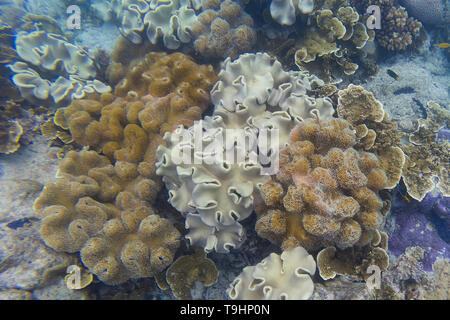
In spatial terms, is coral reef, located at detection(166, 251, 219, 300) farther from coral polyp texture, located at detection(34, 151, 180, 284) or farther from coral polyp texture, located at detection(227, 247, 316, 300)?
coral polyp texture, located at detection(227, 247, 316, 300)

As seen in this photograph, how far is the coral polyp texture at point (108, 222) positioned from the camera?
2.82 metres

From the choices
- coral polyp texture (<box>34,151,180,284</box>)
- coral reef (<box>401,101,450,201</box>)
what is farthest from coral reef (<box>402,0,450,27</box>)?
coral polyp texture (<box>34,151,180,284</box>)

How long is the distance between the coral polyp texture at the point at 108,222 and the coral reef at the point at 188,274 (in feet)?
0.84

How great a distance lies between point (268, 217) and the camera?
2588 millimetres

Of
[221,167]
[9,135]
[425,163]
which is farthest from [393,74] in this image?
[9,135]

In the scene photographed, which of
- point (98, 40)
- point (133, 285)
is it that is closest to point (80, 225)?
point (133, 285)

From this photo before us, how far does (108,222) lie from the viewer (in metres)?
2.94

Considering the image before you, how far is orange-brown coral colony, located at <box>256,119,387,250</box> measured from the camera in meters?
2.35

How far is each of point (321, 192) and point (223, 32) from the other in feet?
10.8

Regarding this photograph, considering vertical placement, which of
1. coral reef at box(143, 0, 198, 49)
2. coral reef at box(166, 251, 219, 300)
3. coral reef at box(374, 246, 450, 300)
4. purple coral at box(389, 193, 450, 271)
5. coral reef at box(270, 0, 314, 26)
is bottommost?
coral reef at box(166, 251, 219, 300)

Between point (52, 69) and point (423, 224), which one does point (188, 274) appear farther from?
point (52, 69)

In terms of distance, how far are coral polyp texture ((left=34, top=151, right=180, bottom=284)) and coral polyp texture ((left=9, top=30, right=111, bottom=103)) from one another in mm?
1488

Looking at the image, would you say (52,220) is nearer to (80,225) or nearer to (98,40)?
(80,225)
